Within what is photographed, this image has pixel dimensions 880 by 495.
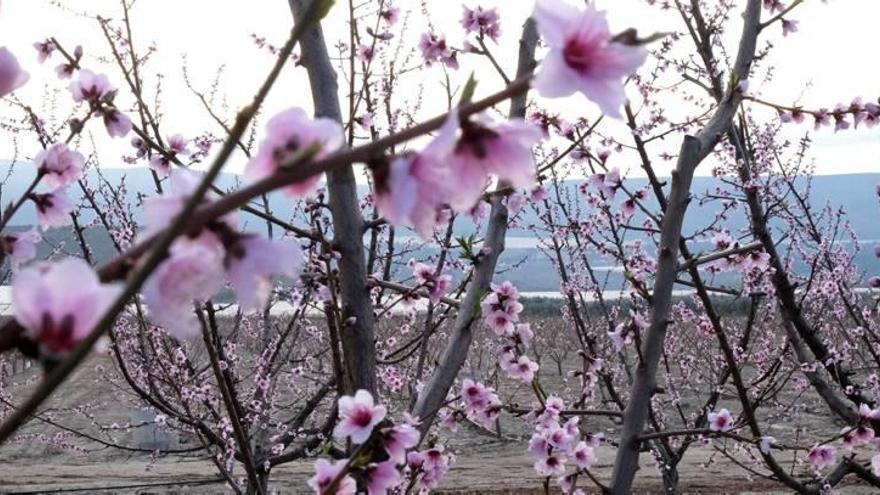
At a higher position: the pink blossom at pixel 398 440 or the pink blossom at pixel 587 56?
the pink blossom at pixel 587 56

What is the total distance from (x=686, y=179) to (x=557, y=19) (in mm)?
1519

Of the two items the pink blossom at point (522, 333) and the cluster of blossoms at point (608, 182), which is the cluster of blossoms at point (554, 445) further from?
the cluster of blossoms at point (608, 182)

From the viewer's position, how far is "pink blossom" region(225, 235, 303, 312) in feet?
2.10

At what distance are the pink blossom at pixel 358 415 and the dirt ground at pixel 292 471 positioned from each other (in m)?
8.84

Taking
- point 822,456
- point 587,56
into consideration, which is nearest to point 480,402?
point 822,456

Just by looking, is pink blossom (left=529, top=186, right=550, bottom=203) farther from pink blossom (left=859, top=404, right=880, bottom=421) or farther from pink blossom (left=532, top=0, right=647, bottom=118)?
pink blossom (left=532, top=0, right=647, bottom=118)

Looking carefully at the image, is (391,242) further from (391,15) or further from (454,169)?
(454,169)

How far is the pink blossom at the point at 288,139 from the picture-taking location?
629mm

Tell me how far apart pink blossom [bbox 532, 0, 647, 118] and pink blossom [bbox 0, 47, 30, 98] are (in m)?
0.64

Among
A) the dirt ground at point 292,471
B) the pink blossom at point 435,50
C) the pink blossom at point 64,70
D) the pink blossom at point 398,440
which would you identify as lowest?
the dirt ground at point 292,471

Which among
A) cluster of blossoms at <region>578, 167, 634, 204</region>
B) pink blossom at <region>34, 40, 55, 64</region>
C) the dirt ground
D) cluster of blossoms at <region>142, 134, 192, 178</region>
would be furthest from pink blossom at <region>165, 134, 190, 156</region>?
the dirt ground

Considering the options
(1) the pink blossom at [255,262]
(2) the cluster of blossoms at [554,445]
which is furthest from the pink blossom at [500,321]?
(1) the pink blossom at [255,262]

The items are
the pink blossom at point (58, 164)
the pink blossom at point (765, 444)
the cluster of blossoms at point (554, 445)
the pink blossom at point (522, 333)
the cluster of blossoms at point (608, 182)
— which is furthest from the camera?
the cluster of blossoms at point (608, 182)

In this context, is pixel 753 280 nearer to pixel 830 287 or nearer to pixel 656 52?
pixel 830 287
